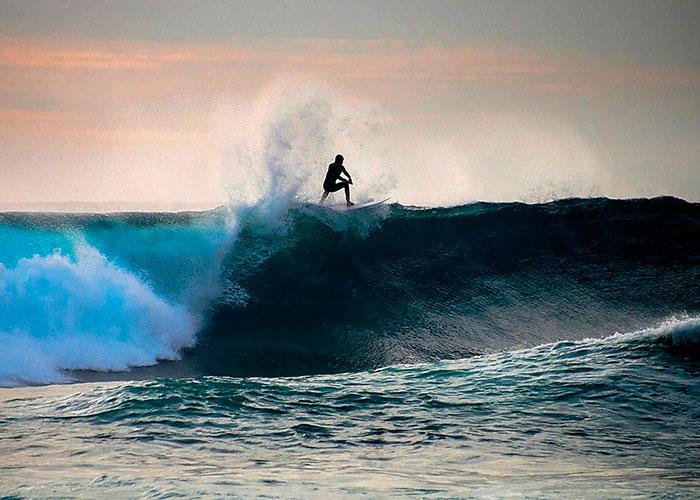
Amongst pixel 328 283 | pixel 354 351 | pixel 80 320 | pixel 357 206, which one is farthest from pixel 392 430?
pixel 357 206

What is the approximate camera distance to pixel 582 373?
31.8 ft

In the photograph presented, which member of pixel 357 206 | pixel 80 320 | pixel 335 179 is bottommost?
pixel 80 320

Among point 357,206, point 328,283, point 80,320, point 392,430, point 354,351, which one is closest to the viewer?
point 392,430

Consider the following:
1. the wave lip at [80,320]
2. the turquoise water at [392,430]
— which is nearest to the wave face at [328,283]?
the wave lip at [80,320]

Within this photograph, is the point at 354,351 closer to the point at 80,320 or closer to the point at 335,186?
the point at 80,320

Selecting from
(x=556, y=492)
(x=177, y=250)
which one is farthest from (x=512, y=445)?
(x=177, y=250)

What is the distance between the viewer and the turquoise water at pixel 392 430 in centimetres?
631

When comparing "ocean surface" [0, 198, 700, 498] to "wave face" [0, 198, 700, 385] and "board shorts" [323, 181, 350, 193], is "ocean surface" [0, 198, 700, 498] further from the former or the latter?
"board shorts" [323, 181, 350, 193]

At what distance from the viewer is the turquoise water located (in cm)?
631

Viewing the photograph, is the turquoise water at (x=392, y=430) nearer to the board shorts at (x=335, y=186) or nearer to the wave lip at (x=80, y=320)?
the wave lip at (x=80, y=320)

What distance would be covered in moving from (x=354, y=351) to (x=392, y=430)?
5.12 meters

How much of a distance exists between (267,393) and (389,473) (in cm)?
292

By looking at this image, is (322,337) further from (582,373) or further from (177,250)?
(582,373)

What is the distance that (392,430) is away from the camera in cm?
789
